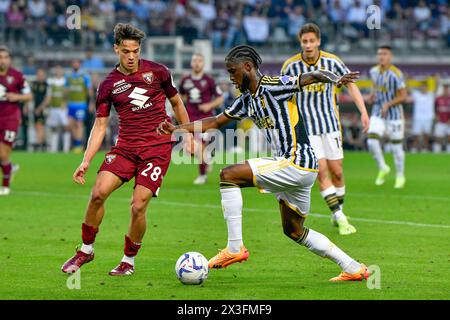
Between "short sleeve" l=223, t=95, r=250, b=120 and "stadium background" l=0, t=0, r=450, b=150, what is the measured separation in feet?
83.1

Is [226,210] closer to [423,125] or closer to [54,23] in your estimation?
[423,125]

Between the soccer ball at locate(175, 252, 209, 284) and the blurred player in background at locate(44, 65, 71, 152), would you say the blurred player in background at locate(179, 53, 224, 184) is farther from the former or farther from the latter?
the soccer ball at locate(175, 252, 209, 284)

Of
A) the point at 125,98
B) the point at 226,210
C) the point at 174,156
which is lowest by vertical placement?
the point at 174,156

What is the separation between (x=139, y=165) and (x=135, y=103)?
2.08ft

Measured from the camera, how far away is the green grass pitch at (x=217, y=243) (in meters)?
9.02

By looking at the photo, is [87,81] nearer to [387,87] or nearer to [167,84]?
[387,87]

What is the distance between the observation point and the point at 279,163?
918 centimetres

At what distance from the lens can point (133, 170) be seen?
9.95 metres

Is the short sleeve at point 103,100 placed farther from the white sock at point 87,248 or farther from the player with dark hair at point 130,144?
the white sock at point 87,248

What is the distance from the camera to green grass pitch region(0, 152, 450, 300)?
9023mm

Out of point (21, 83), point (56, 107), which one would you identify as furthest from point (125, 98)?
point (56, 107)

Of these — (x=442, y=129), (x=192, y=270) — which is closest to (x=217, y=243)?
(x=192, y=270)

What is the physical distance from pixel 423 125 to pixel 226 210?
80.3 feet

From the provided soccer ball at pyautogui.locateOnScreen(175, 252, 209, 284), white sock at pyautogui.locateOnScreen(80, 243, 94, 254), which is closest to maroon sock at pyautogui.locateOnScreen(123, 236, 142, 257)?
white sock at pyautogui.locateOnScreen(80, 243, 94, 254)
